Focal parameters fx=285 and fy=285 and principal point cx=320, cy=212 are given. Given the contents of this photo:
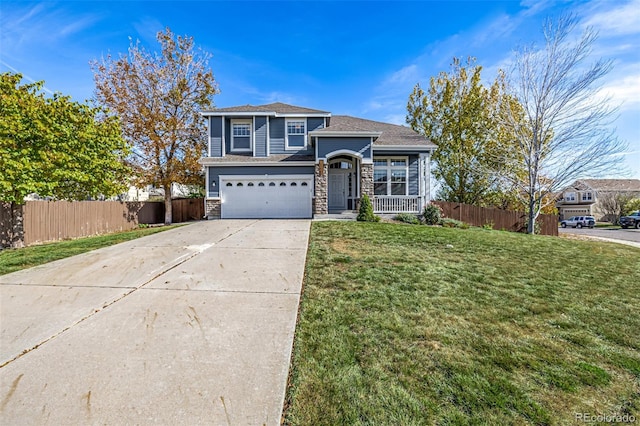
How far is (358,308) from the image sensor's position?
3711 mm

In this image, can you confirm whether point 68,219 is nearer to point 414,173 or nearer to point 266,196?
point 266,196

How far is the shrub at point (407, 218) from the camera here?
1317cm

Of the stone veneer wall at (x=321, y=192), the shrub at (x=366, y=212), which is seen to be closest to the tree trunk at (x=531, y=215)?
the shrub at (x=366, y=212)

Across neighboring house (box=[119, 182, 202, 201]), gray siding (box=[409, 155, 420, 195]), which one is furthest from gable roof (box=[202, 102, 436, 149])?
neighboring house (box=[119, 182, 202, 201])

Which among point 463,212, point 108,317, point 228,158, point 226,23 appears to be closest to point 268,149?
point 228,158

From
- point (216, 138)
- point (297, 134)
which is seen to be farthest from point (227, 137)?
point (297, 134)

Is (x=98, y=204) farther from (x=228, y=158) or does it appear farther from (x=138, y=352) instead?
(x=138, y=352)

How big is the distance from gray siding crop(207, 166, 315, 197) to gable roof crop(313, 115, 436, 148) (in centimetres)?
220

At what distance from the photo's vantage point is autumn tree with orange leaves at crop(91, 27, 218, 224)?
16375 mm

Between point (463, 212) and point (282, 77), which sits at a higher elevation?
point (282, 77)

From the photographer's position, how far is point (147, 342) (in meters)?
2.88

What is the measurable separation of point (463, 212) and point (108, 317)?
1672 centimetres

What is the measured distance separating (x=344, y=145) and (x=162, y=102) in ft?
39.0

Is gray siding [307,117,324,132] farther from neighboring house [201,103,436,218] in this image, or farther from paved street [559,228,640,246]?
paved street [559,228,640,246]
